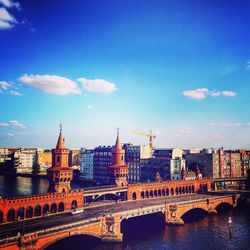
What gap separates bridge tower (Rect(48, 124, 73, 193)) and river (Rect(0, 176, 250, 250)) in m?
21.5

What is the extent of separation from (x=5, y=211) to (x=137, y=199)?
51.6 meters

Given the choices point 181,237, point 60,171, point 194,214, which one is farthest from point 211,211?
point 60,171

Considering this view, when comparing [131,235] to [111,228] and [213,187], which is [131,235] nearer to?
[111,228]

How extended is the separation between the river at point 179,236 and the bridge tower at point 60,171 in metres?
21.5

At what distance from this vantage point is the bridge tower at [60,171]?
3570 inches

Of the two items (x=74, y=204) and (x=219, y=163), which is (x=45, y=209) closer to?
(x=74, y=204)

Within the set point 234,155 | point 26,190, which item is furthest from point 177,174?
point 26,190

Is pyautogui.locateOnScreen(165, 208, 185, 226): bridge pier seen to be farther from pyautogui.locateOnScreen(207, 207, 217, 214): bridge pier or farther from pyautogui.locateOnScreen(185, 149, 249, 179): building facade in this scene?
pyautogui.locateOnScreen(185, 149, 249, 179): building facade

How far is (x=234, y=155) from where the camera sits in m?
172

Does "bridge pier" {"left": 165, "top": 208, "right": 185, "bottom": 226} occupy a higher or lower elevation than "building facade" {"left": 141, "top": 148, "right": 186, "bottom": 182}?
lower

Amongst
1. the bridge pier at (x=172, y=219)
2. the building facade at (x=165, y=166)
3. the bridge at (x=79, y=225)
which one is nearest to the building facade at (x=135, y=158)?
the building facade at (x=165, y=166)

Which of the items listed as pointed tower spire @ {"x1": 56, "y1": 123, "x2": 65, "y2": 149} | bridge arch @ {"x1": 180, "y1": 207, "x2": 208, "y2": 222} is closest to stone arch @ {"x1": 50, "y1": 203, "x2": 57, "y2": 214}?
pointed tower spire @ {"x1": 56, "y1": 123, "x2": 65, "y2": 149}

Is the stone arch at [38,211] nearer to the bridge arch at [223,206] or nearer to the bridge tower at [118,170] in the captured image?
the bridge tower at [118,170]

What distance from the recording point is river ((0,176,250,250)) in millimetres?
69500
